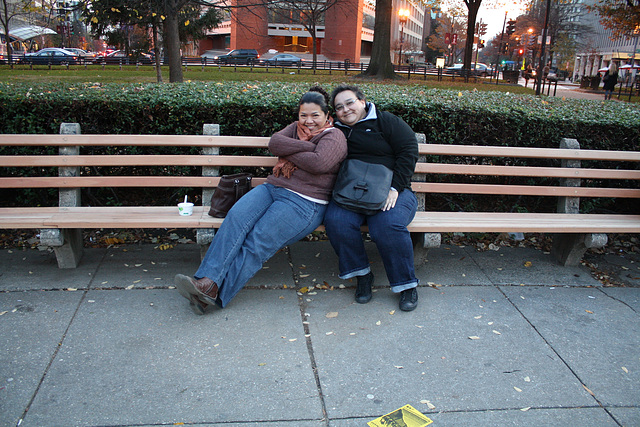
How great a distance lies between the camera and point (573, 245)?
433cm

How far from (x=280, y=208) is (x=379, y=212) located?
69 centimetres

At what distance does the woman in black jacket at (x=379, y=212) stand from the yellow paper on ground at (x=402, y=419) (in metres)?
1.06

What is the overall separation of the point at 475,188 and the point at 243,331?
90.4 inches

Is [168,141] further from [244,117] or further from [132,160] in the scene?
[244,117]

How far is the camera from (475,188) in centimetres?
432

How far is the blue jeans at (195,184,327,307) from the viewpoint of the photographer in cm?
331

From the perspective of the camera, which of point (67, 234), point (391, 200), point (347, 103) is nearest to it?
point (391, 200)

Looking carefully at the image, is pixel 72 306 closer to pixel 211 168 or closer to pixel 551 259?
pixel 211 168

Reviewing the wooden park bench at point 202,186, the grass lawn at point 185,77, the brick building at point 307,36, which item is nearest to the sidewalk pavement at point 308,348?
the wooden park bench at point 202,186

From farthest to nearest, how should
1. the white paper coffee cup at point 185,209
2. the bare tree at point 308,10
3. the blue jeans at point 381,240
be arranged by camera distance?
the bare tree at point 308,10 < the white paper coffee cup at point 185,209 < the blue jeans at point 381,240

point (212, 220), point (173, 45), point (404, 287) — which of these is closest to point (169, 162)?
point (212, 220)

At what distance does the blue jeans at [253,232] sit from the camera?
331 centimetres

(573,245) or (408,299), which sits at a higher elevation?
(573,245)

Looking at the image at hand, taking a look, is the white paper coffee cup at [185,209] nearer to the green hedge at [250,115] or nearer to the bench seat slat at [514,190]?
the green hedge at [250,115]
